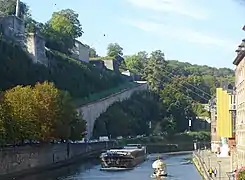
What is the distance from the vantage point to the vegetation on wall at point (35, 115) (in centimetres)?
4102

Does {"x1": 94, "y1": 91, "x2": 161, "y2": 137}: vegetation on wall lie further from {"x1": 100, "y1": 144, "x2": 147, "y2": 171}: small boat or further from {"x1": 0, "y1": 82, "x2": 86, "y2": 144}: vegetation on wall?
{"x1": 100, "y1": 144, "x2": 147, "y2": 171}: small boat

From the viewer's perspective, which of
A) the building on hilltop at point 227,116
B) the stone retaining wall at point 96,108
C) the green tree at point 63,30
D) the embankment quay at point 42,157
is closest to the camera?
the embankment quay at point 42,157

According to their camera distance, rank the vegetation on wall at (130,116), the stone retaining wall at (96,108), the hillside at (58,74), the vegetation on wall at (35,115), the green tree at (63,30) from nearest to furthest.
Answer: the vegetation on wall at (35,115) → the hillside at (58,74) → the stone retaining wall at (96,108) → the vegetation on wall at (130,116) → the green tree at (63,30)

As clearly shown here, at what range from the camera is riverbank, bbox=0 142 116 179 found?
1564 inches

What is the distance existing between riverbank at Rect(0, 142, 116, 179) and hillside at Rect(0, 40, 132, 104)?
8254mm

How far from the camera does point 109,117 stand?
81062mm

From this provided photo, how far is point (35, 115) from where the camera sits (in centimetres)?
4594

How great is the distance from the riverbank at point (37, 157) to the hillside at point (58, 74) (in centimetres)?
825

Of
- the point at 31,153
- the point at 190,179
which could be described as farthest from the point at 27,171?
the point at 190,179

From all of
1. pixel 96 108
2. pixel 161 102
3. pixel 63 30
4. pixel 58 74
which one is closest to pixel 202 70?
pixel 161 102

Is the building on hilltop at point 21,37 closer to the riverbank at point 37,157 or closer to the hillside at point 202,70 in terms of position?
the riverbank at point 37,157

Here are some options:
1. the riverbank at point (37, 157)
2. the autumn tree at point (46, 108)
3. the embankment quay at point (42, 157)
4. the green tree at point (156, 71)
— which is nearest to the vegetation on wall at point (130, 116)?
the embankment quay at point (42, 157)

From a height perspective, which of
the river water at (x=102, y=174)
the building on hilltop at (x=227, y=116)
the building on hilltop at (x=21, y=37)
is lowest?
the river water at (x=102, y=174)

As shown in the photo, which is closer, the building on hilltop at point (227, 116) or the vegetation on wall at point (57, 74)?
the building on hilltop at point (227, 116)
